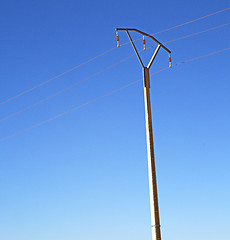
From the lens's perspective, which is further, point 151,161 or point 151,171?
point 151,161

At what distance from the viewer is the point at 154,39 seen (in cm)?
2131

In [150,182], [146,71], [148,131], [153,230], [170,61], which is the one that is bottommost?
[153,230]

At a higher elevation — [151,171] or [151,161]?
[151,161]

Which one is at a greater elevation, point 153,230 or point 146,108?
point 146,108

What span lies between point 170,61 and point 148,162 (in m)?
6.68

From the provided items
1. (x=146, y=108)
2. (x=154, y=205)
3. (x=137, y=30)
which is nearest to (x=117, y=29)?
(x=137, y=30)

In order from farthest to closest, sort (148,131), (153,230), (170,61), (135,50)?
(170,61)
(135,50)
(148,131)
(153,230)

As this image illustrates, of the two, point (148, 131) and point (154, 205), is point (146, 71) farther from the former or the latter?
point (154, 205)

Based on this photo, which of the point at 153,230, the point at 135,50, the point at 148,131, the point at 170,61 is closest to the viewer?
the point at 153,230

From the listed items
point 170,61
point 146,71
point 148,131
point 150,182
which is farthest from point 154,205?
point 170,61

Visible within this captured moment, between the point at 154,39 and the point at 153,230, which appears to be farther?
the point at 154,39

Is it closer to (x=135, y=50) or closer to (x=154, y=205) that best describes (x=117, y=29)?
(x=135, y=50)

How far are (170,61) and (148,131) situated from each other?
5348mm

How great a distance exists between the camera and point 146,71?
2017cm
